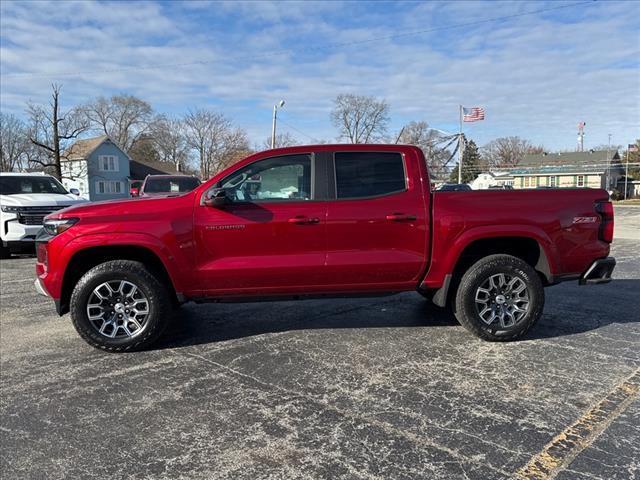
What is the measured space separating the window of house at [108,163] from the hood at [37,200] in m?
47.6

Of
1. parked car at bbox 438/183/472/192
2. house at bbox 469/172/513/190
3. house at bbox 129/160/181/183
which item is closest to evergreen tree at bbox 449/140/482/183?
house at bbox 469/172/513/190

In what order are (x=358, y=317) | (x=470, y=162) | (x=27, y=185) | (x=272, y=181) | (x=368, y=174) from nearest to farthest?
(x=272, y=181), (x=368, y=174), (x=358, y=317), (x=27, y=185), (x=470, y=162)

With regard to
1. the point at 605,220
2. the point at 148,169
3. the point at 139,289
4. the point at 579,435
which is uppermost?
the point at 148,169

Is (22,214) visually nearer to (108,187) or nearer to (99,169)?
(99,169)

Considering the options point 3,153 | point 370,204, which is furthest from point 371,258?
point 3,153

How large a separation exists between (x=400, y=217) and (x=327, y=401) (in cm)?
188

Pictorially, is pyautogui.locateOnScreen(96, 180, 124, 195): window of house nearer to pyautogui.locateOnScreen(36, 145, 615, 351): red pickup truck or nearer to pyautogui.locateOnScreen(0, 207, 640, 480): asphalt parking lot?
pyautogui.locateOnScreen(0, 207, 640, 480): asphalt parking lot

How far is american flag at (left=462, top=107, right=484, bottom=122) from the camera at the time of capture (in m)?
39.5

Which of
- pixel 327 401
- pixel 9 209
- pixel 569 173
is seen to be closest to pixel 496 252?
A: pixel 327 401

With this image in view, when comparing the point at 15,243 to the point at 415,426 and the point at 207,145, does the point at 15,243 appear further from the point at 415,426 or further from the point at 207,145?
the point at 207,145

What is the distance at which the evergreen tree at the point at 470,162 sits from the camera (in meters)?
76.7

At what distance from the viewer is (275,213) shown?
15.0 feet

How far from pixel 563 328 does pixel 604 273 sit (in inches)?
28.9

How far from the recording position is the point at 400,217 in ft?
15.2
